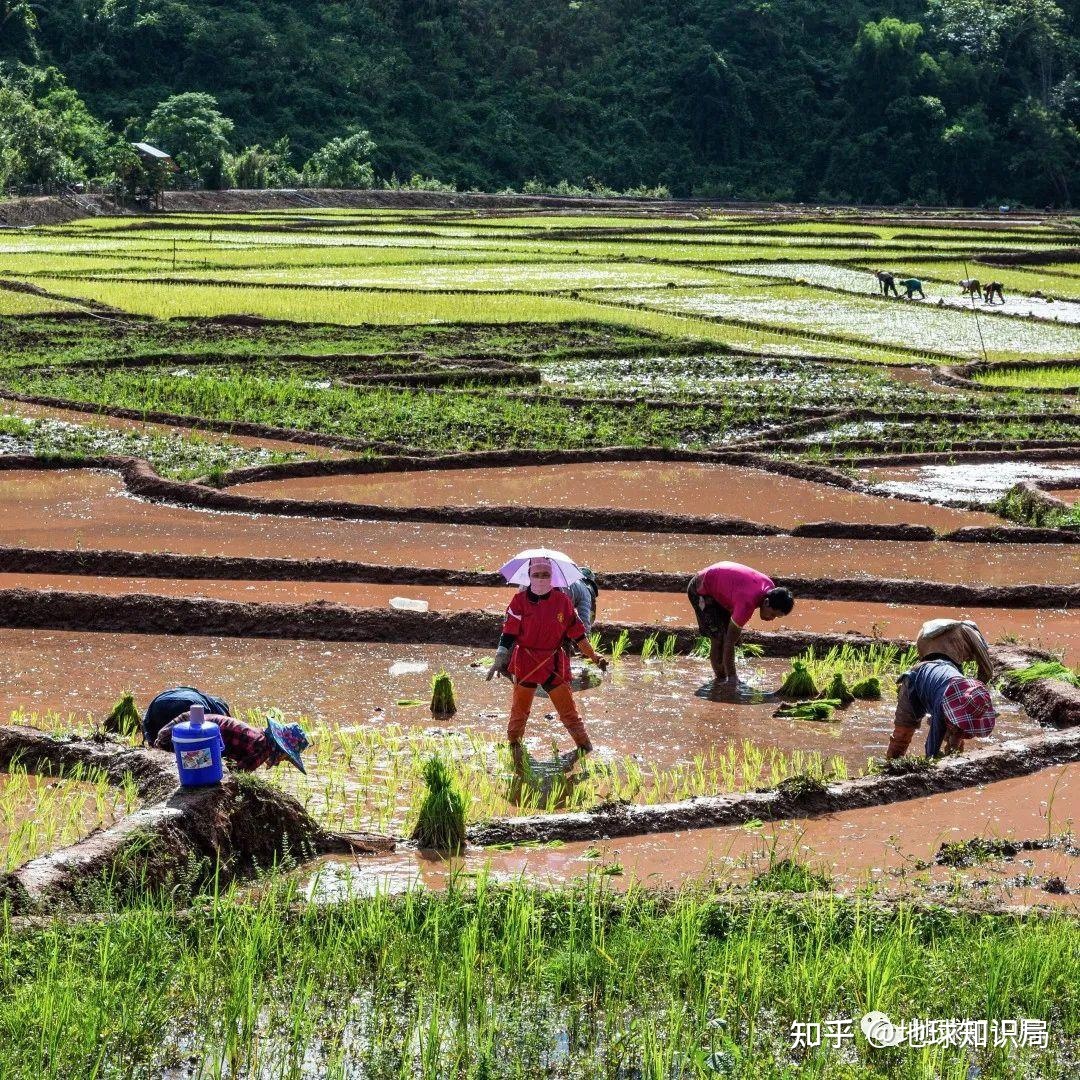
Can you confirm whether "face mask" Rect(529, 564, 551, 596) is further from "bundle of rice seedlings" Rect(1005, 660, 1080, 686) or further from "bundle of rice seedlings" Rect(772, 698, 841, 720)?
"bundle of rice seedlings" Rect(1005, 660, 1080, 686)

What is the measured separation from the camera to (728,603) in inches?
347

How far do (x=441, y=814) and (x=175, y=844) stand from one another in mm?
1007

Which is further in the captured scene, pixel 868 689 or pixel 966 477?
pixel 966 477

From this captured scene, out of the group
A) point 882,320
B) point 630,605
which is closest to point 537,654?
point 630,605

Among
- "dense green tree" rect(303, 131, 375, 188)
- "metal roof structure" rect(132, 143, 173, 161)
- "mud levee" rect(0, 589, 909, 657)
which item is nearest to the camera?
"mud levee" rect(0, 589, 909, 657)

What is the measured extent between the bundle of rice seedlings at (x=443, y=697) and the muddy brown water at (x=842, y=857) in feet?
7.38

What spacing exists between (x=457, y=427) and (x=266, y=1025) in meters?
13.9

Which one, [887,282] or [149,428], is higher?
[887,282]

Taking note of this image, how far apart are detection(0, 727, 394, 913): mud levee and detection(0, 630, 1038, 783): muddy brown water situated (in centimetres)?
187

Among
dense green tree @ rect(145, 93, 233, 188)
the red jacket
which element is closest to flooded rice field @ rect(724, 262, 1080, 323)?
the red jacket

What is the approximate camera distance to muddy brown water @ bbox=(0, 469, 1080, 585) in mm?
12117

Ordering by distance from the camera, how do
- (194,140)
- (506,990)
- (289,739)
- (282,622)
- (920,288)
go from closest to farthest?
(506,990)
(289,739)
(282,622)
(920,288)
(194,140)

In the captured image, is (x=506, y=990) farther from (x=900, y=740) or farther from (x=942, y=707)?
(x=900, y=740)

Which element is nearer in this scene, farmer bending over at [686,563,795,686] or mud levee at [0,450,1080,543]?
farmer bending over at [686,563,795,686]
